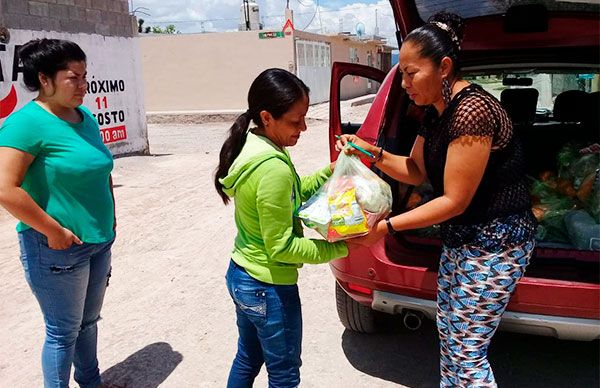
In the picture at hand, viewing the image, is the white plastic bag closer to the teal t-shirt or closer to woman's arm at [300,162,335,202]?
woman's arm at [300,162,335,202]

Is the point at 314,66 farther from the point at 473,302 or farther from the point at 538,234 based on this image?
the point at 473,302

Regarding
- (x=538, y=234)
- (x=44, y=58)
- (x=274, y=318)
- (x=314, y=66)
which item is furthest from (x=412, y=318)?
(x=314, y=66)

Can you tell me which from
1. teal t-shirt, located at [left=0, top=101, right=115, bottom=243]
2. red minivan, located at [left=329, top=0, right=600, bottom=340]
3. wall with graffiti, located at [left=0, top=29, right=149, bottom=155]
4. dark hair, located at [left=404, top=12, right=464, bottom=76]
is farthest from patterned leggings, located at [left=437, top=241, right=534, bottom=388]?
wall with graffiti, located at [left=0, top=29, right=149, bottom=155]

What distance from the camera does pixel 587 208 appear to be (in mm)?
3115

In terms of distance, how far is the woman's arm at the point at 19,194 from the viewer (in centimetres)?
225

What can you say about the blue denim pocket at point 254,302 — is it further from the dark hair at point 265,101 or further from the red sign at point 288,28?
the red sign at point 288,28

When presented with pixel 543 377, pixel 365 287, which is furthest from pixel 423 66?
pixel 543 377

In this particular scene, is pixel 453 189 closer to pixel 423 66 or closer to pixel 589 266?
pixel 423 66

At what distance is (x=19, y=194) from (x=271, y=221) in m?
1.10

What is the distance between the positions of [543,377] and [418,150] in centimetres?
155

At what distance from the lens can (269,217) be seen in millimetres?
1926

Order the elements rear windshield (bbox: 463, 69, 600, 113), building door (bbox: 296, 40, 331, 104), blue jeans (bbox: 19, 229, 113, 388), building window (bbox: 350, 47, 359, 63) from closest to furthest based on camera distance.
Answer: blue jeans (bbox: 19, 229, 113, 388)
rear windshield (bbox: 463, 69, 600, 113)
building door (bbox: 296, 40, 331, 104)
building window (bbox: 350, 47, 359, 63)

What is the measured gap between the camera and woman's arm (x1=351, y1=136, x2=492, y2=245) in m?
1.88

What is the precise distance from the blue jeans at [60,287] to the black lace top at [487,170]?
1.64 m
